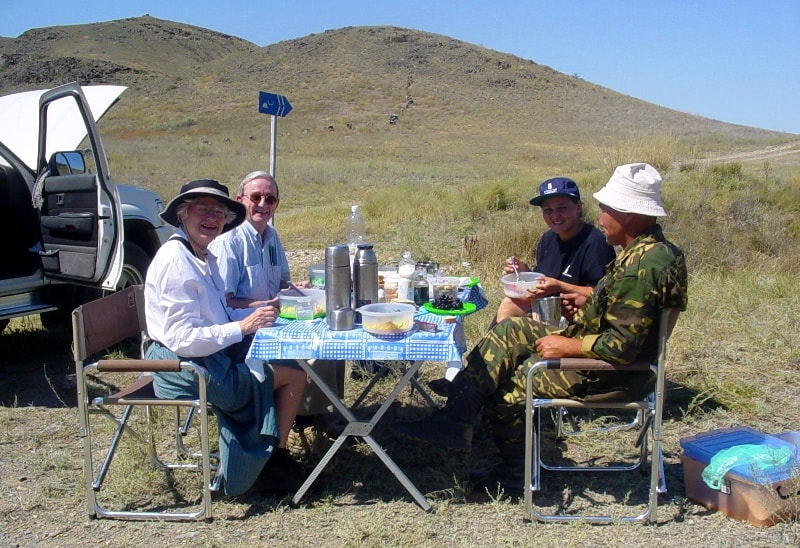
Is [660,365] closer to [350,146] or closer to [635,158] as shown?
[635,158]

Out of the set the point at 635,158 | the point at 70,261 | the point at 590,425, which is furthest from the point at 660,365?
the point at 635,158

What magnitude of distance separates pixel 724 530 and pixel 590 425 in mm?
1146

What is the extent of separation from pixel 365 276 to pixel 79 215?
254 cm

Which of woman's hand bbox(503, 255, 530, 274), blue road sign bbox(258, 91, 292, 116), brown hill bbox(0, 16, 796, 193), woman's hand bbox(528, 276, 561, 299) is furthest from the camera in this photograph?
brown hill bbox(0, 16, 796, 193)

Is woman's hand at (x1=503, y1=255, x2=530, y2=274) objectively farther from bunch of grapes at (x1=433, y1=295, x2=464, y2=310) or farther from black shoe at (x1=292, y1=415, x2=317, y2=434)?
black shoe at (x1=292, y1=415, x2=317, y2=434)

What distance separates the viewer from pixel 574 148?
36.6 metres

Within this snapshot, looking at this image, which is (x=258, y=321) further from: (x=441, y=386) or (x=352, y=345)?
(x=441, y=386)

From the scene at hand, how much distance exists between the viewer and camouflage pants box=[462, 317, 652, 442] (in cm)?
290

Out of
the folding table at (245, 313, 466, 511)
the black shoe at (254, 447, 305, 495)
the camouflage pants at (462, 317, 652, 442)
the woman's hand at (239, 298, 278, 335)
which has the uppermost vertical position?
the woman's hand at (239, 298, 278, 335)

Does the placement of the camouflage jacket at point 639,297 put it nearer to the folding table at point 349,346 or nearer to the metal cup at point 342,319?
the folding table at point 349,346

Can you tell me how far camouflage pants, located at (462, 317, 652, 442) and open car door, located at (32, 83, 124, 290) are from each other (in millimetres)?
2652

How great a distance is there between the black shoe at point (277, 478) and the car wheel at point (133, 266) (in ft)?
8.32

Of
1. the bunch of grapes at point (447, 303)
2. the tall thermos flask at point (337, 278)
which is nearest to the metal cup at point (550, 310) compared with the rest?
the bunch of grapes at point (447, 303)

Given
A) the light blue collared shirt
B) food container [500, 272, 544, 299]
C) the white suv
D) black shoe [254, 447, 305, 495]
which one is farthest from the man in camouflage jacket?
the white suv
